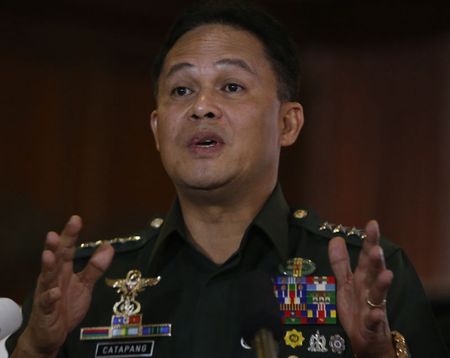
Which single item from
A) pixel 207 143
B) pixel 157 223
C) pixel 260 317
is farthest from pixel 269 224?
pixel 260 317

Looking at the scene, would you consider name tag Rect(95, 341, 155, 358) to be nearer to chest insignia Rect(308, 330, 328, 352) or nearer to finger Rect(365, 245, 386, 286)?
chest insignia Rect(308, 330, 328, 352)

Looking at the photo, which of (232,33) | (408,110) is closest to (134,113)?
(408,110)

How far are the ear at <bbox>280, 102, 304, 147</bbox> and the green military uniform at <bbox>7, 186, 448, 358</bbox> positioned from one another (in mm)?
153

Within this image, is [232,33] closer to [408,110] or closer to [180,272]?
[180,272]

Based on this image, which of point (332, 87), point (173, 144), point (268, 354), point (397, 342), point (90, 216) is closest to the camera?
point (268, 354)

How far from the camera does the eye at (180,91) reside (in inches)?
95.4

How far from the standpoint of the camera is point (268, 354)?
1563 mm

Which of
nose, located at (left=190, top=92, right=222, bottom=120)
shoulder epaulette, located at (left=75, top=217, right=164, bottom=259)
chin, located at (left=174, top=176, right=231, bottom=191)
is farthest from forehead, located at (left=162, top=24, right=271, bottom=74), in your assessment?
shoulder epaulette, located at (left=75, top=217, right=164, bottom=259)

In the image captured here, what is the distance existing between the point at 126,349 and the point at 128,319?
0.07m

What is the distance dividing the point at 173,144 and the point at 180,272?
29 cm

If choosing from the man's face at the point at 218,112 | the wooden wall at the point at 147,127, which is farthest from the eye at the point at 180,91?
the wooden wall at the point at 147,127

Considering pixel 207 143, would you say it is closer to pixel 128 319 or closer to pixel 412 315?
pixel 128 319

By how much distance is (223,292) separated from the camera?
2.31 metres

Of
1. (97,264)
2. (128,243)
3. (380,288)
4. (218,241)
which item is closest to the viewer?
(380,288)
